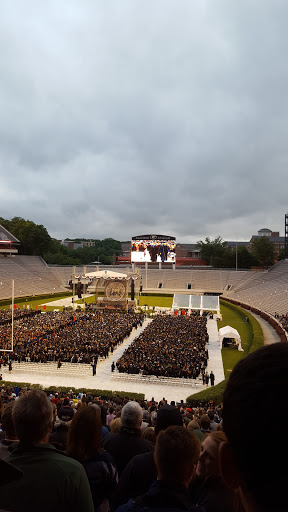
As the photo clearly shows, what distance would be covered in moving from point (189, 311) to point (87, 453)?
129 feet

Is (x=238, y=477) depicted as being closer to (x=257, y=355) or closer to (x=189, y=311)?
(x=257, y=355)

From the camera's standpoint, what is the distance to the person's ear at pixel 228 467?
121cm

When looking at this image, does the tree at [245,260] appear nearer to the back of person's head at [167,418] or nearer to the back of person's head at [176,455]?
the back of person's head at [167,418]

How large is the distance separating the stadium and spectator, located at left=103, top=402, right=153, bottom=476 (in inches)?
580

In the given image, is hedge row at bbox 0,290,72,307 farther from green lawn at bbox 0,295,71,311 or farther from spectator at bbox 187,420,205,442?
spectator at bbox 187,420,205,442

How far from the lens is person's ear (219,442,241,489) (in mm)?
1211

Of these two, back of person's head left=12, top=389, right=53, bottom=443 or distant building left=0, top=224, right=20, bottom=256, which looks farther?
distant building left=0, top=224, right=20, bottom=256

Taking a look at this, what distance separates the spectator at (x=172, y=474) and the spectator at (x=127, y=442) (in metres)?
1.84

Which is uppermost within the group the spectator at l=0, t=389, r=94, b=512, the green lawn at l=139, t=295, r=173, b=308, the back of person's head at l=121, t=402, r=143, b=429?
the spectator at l=0, t=389, r=94, b=512

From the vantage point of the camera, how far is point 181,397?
711 inches

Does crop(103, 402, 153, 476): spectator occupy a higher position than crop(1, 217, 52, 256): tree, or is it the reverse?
crop(1, 217, 52, 256): tree

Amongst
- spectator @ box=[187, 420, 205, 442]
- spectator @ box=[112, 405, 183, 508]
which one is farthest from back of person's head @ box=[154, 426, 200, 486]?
spectator @ box=[187, 420, 205, 442]

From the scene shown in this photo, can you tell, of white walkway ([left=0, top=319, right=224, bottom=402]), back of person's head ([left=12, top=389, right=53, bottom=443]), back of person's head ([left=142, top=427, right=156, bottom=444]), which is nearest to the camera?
back of person's head ([left=12, top=389, right=53, bottom=443])

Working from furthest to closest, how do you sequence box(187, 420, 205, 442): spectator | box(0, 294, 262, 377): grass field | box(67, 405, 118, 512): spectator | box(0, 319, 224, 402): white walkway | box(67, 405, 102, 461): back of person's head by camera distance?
box(0, 294, 262, 377): grass field → box(0, 319, 224, 402): white walkway → box(187, 420, 205, 442): spectator → box(67, 405, 102, 461): back of person's head → box(67, 405, 118, 512): spectator
